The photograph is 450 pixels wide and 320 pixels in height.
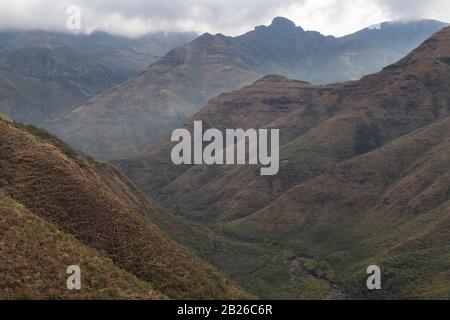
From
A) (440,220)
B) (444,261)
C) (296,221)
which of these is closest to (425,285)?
(444,261)

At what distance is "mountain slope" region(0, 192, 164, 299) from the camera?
171 feet

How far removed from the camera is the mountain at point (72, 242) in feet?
182

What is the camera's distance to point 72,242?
2648 inches

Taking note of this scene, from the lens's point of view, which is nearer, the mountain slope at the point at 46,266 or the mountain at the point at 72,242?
the mountain slope at the point at 46,266

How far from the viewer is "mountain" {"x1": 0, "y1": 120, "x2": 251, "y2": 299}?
182 ft

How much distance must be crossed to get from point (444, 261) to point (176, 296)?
91.3 metres

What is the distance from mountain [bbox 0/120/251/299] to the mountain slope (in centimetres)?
10

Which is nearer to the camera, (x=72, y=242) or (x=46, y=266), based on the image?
(x=46, y=266)

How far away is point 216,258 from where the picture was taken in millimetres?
157875

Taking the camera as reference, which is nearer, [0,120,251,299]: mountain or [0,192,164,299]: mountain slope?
[0,192,164,299]: mountain slope

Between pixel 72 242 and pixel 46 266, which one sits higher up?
pixel 72 242

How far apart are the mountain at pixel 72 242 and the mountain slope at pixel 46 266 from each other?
98 millimetres

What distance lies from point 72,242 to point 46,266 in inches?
423
